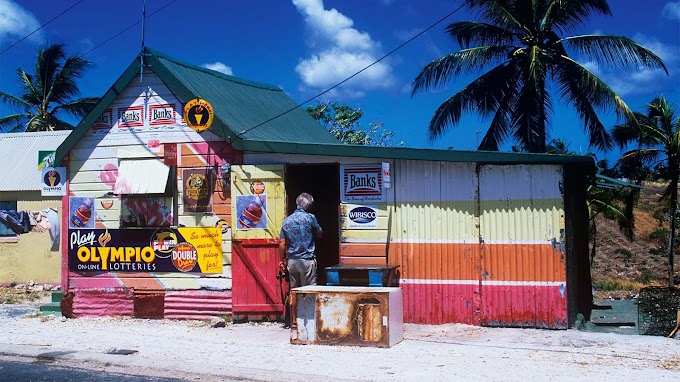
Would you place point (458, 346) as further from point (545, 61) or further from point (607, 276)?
point (607, 276)

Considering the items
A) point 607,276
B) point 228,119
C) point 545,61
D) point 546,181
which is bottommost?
point 607,276

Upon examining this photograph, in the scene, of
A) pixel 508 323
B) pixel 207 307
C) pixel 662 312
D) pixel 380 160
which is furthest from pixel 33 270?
pixel 662 312

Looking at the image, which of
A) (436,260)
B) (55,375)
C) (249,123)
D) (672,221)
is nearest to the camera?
(55,375)

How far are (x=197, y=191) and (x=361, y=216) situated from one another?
2886 millimetres

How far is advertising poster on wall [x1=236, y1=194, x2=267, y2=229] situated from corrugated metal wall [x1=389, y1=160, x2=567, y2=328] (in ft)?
7.02

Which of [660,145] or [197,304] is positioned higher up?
[660,145]

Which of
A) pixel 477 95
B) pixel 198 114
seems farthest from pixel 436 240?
pixel 477 95

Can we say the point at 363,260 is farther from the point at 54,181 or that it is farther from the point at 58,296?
the point at 54,181

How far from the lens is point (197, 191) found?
12406mm

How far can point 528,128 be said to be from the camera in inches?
915

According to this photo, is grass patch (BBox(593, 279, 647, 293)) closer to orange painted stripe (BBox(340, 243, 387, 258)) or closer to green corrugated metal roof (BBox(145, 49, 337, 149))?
green corrugated metal roof (BBox(145, 49, 337, 149))

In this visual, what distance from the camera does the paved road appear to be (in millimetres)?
8133

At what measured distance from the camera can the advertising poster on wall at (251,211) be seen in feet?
39.2

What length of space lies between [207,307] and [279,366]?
13.1 ft
